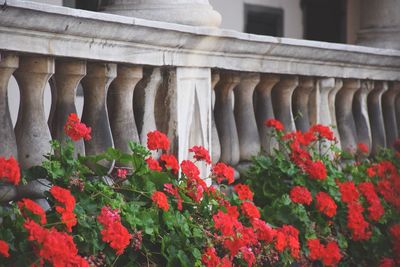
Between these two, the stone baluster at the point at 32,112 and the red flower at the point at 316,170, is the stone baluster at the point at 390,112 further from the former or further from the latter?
the stone baluster at the point at 32,112

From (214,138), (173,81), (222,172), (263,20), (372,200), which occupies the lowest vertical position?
(372,200)

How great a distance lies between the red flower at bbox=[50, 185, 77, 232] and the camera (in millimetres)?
3412

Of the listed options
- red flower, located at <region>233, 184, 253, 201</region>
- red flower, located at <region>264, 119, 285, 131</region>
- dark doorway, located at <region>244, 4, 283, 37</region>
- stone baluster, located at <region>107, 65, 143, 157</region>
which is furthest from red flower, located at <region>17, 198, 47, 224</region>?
dark doorway, located at <region>244, 4, 283, 37</region>

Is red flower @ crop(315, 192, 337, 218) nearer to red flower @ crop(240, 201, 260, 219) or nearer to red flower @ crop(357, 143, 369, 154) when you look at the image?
red flower @ crop(240, 201, 260, 219)

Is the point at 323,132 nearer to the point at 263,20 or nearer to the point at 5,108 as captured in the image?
the point at 5,108

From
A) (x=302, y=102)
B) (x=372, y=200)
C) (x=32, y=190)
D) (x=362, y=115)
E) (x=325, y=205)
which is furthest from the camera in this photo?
(x=362, y=115)

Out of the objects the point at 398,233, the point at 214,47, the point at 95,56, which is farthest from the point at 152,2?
the point at 398,233

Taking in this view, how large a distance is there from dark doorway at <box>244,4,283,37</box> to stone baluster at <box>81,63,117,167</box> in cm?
754

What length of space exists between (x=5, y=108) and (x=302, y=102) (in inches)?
95.1

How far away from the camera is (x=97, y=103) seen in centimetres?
424

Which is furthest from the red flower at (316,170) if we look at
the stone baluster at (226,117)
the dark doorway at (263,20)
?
the dark doorway at (263,20)

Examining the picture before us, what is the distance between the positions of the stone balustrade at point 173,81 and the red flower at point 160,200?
41 centimetres

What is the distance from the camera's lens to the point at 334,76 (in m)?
5.98

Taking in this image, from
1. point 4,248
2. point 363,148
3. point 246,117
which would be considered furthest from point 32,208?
point 363,148
